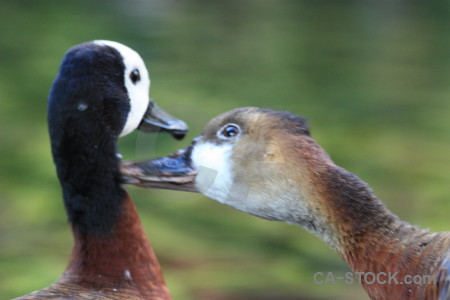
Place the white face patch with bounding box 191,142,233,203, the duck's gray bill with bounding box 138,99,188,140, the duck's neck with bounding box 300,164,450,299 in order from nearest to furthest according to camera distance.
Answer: the duck's neck with bounding box 300,164,450,299 → the white face patch with bounding box 191,142,233,203 → the duck's gray bill with bounding box 138,99,188,140

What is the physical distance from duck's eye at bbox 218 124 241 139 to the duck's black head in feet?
1.64

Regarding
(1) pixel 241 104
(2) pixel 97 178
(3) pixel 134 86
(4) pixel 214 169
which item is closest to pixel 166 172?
(4) pixel 214 169

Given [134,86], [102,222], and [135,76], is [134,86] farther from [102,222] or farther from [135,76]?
[102,222]

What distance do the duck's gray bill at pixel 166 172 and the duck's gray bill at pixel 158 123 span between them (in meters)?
0.42

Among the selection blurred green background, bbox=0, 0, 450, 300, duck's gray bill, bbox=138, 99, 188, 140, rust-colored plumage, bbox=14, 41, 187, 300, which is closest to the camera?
rust-colored plumage, bbox=14, 41, 187, 300

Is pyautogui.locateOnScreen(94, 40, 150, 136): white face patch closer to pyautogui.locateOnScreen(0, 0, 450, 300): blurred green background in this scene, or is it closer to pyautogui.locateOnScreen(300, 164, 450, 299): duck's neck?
pyautogui.locateOnScreen(0, 0, 450, 300): blurred green background

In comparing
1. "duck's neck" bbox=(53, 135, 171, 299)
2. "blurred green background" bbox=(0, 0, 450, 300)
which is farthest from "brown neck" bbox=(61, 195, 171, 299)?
"blurred green background" bbox=(0, 0, 450, 300)

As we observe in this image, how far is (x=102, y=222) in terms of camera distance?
10.5ft

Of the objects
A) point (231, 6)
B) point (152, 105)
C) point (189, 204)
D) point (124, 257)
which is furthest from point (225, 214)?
point (231, 6)

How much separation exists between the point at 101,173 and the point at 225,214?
7.79ft

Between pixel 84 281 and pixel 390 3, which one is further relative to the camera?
pixel 390 3

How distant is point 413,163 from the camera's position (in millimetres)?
6246

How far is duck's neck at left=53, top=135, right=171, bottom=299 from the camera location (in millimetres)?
3152

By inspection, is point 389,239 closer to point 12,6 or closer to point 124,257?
point 124,257
